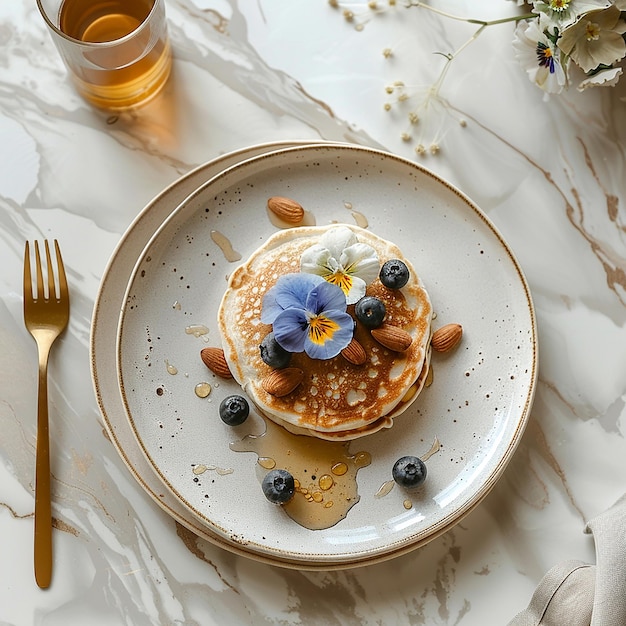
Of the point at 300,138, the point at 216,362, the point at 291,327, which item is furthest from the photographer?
the point at 300,138

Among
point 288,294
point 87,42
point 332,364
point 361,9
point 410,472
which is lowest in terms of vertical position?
point 410,472

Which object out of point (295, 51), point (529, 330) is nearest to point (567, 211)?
point (529, 330)

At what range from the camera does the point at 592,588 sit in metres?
1.60

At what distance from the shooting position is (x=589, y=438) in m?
1.72

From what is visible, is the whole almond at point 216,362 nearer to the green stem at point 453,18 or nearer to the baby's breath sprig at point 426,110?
the baby's breath sprig at point 426,110

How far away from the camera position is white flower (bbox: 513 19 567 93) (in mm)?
1632

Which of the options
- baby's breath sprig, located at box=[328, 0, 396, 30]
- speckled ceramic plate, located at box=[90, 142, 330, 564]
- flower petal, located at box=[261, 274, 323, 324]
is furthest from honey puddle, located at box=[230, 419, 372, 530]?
baby's breath sprig, located at box=[328, 0, 396, 30]

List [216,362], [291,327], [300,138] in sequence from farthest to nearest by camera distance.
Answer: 1. [300,138]
2. [216,362]
3. [291,327]

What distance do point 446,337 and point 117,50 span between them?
2.93 feet

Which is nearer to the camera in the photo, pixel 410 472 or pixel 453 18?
pixel 410 472

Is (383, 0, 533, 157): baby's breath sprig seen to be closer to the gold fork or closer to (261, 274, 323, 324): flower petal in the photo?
(261, 274, 323, 324): flower petal

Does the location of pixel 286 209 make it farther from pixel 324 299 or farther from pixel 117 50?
pixel 117 50

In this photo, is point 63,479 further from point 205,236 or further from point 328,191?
point 328,191

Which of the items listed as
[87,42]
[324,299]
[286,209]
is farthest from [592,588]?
[87,42]
